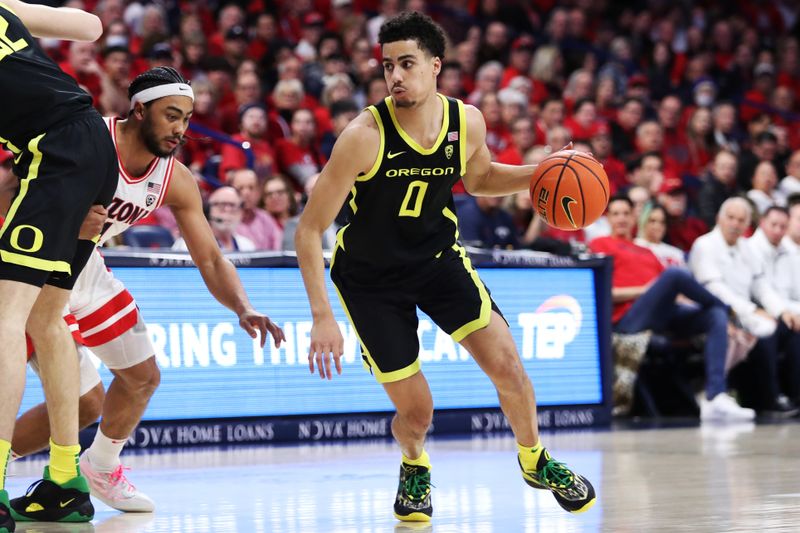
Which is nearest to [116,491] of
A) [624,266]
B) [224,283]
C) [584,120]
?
[224,283]

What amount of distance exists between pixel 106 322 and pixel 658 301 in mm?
5485

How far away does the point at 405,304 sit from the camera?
5082mm

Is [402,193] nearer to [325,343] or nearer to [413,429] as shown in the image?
[325,343]

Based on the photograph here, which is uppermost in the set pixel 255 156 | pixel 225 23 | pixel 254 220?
pixel 225 23

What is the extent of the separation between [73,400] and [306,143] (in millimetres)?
6476

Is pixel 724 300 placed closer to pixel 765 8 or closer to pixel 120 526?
pixel 120 526

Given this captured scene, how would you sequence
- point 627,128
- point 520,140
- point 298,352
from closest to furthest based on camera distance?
point 298,352, point 520,140, point 627,128

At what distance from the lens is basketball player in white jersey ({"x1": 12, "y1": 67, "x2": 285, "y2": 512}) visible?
483 cm

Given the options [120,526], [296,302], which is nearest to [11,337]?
[120,526]

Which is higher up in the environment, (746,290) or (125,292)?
(746,290)

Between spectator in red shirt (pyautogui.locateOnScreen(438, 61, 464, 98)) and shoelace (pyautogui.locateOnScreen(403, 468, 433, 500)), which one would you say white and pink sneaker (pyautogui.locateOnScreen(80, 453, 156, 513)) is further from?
spectator in red shirt (pyautogui.locateOnScreen(438, 61, 464, 98))

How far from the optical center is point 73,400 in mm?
4762

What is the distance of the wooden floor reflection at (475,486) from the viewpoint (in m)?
4.64

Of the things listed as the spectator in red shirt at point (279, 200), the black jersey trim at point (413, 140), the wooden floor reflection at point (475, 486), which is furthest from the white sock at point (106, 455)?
the spectator in red shirt at point (279, 200)
